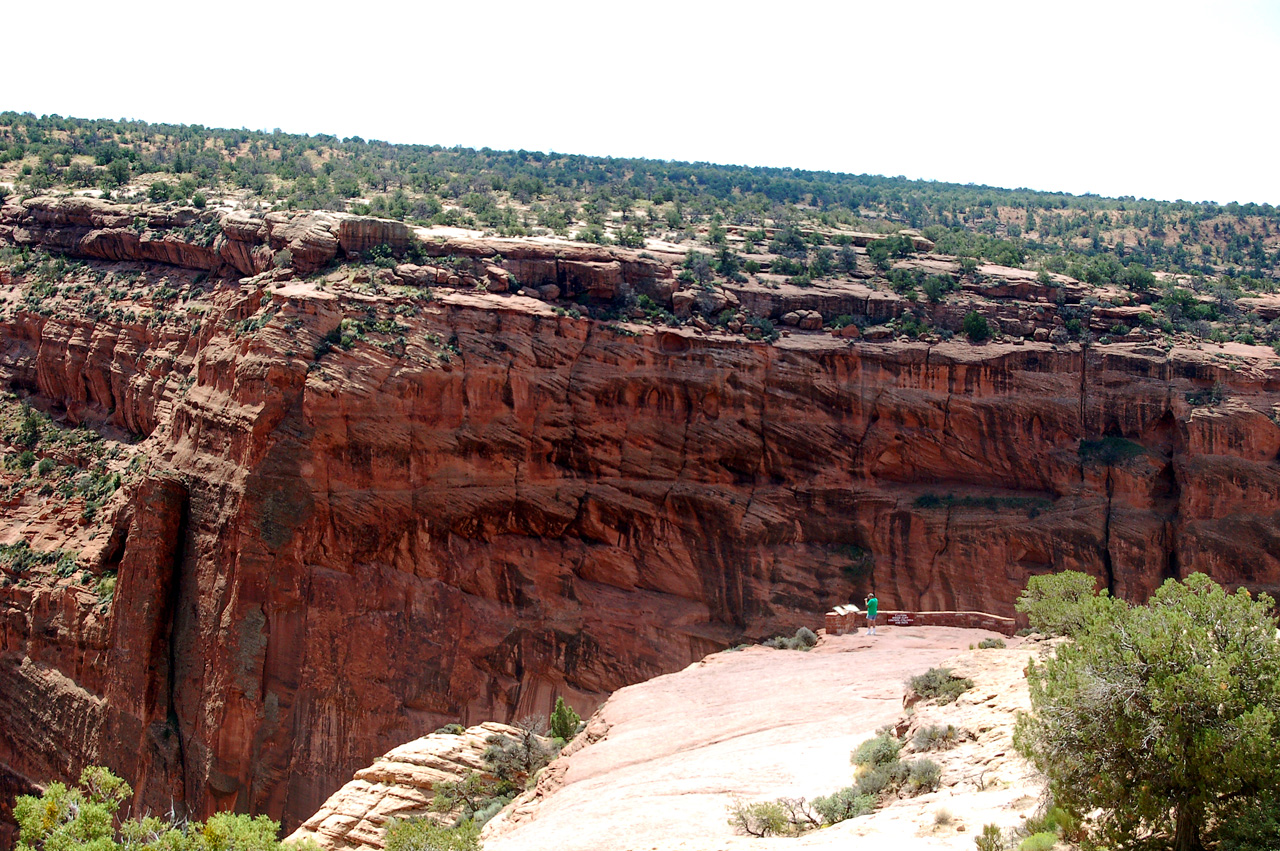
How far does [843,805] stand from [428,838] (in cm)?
616

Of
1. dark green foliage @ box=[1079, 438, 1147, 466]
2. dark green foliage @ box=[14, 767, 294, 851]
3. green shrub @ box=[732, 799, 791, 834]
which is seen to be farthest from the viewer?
dark green foliage @ box=[1079, 438, 1147, 466]

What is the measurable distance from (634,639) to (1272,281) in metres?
36.7

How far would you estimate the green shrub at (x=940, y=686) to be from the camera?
19.4 metres

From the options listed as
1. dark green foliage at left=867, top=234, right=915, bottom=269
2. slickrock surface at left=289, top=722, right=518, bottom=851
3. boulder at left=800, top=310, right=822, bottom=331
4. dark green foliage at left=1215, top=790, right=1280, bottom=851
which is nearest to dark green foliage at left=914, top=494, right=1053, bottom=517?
boulder at left=800, top=310, right=822, bottom=331

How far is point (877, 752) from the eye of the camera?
17391mm

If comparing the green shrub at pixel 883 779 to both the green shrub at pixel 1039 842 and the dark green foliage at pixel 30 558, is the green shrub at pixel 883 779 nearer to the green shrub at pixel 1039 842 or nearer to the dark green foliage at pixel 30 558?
the green shrub at pixel 1039 842

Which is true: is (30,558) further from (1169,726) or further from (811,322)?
(1169,726)

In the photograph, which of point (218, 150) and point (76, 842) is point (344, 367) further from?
point (218, 150)

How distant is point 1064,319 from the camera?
40062 mm

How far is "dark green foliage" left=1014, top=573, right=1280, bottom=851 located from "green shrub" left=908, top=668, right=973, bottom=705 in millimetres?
5993

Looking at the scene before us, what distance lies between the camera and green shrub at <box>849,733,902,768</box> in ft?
56.5

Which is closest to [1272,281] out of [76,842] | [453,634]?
[453,634]

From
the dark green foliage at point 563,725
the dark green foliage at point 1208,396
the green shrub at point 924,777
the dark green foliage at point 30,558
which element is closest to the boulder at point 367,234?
the dark green foliage at point 30,558

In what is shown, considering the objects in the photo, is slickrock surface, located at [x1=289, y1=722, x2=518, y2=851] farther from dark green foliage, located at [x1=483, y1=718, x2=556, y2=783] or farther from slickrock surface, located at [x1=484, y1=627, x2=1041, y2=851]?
slickrock surface, located at [x1=484, y1=627, x2=1041, y2=851]
